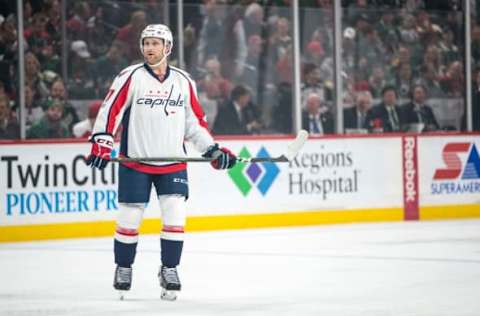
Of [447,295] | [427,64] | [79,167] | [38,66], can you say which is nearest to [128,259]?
[447,295]

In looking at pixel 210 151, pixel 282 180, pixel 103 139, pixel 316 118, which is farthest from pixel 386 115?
pixel 103 139

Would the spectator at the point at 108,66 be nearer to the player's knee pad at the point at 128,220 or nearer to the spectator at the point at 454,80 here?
A: the spectator at the point at 454,80

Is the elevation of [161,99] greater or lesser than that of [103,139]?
greater

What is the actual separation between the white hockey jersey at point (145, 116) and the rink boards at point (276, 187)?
13.2ft

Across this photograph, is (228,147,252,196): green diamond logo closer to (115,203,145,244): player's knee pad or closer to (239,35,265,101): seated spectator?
(239,35,265,101): seated spectator

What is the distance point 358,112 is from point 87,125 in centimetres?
311

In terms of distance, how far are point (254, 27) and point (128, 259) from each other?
20.6ft

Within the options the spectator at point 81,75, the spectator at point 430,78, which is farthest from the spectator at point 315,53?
the spectator at point 81,75

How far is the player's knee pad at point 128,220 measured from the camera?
651 centimetres

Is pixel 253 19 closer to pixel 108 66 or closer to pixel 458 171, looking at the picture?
pixel 108 66

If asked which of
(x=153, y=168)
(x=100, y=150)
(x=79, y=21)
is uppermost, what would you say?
(x=79, y=21)

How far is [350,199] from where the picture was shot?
11930mm

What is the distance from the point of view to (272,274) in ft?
25.3

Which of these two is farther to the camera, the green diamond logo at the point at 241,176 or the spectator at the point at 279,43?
the spectator at the point at 279,43
